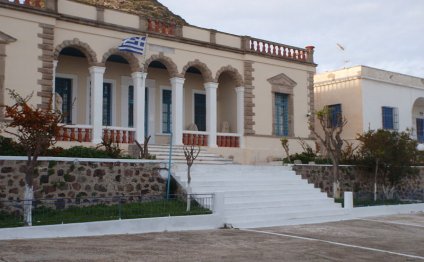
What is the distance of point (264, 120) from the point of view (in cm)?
2177

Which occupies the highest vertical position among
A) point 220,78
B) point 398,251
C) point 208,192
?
point 220,78

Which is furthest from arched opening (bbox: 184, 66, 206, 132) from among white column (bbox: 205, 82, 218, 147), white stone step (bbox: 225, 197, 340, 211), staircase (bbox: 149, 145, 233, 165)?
white stone step (bbox: 225, 197, 340, 211)

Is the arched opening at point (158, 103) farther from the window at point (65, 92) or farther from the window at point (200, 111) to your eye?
the window at point (65, 92)

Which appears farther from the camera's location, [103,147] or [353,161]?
[353,161]

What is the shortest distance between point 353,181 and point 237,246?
430 inches

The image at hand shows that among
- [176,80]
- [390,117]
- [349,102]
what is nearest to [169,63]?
[176,80]

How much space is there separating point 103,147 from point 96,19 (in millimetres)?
4422

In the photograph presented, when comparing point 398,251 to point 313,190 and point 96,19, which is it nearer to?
point 313,190

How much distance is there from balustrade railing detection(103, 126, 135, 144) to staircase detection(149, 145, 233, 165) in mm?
815

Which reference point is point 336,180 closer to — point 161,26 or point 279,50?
point 279,50

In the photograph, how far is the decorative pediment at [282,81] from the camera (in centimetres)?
2220

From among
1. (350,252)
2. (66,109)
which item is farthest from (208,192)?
(66,109)

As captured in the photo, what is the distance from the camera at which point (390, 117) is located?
1063 inches

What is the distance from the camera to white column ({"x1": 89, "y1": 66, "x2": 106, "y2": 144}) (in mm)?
17359
